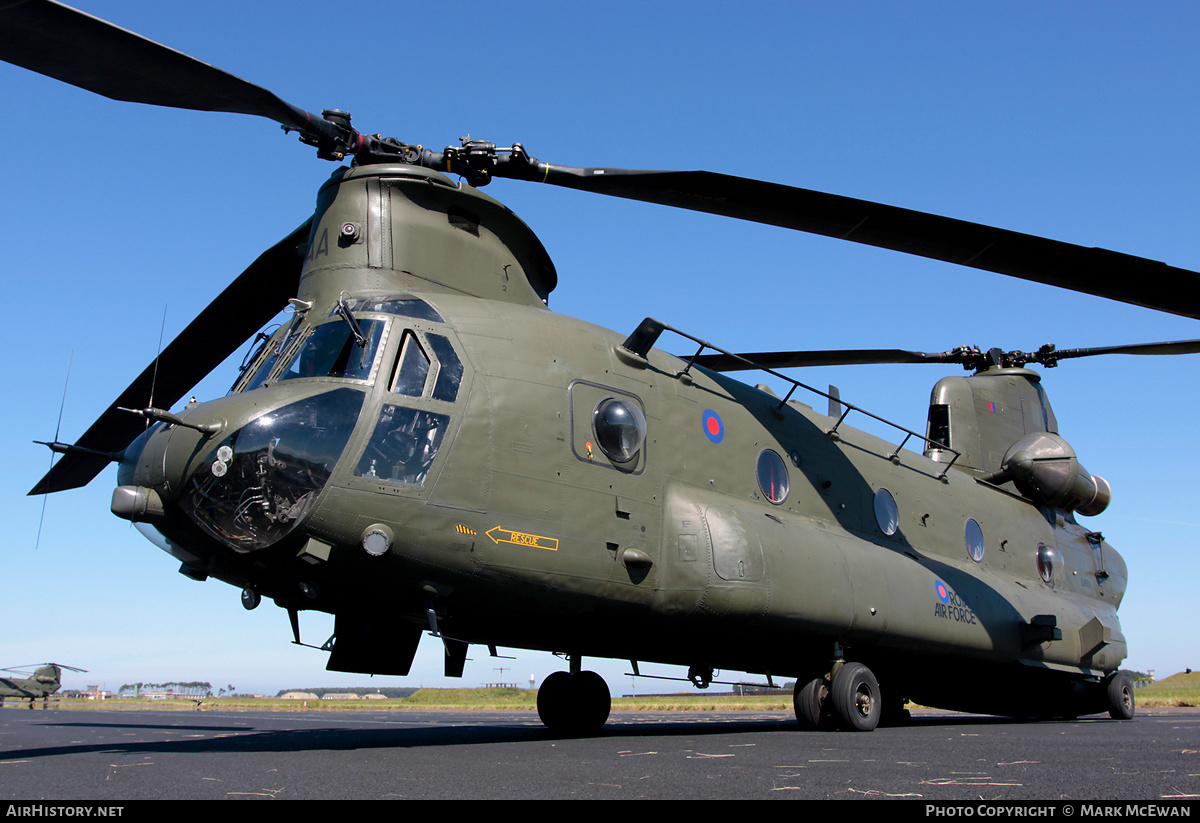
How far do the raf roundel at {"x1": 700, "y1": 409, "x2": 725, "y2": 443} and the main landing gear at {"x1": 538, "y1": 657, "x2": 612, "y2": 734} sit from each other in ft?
10.7

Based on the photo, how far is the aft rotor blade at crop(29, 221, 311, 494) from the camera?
34.7 ft

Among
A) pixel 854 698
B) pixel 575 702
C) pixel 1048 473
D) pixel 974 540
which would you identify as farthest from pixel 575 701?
pixel 1048 473

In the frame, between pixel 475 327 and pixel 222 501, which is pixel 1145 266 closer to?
pixel 475 327


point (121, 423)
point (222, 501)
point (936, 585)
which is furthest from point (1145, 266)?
point (121, 423)

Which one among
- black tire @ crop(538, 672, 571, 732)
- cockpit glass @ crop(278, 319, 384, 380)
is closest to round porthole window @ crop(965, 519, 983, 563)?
black tire @ crop(538, 672, 571, 732)

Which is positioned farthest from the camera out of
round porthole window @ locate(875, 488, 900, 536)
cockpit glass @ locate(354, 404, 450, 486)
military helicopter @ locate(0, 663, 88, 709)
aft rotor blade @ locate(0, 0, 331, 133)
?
military helicopter @ locate(0, 663, 88, 709)

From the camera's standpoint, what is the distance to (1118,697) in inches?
639

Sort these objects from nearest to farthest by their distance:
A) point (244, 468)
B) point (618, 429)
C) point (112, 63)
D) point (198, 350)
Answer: point (112, 63), point (244, 468), point (618, 429), point (198, 350)

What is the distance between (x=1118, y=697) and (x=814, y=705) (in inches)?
350

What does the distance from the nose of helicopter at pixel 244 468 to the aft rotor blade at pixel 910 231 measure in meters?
3.71

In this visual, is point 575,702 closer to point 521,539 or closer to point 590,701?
point 590,701

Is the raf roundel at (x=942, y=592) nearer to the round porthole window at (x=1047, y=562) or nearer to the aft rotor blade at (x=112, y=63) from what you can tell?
the round porthole window at (x=1047, y=562)

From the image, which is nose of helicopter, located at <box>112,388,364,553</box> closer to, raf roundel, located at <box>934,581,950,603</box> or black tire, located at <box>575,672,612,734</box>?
black tire, located at <box>575,672,612,734</box>
